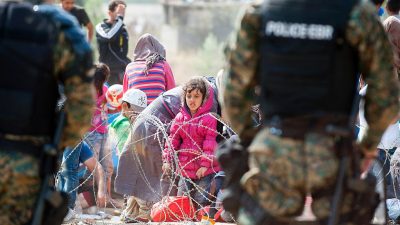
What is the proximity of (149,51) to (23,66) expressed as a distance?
19.5 ft

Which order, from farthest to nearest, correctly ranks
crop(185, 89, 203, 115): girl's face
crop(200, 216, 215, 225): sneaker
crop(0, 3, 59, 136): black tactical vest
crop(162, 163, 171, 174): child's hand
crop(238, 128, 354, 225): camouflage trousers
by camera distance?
crop(185, 89, 203, 115): girl's face
crop(162, 163, 171, 174): child's hand
crop(200, 216, 215, 225): sneaker
crop(0, 3, 59, 136): black tactical vest
crop(238, 128, 354, 225): camouflage trousers

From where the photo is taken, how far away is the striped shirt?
11.1m

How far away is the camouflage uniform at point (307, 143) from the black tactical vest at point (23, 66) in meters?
0.98

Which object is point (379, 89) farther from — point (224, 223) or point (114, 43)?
point (114, 43)

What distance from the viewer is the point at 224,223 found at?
9.23 m

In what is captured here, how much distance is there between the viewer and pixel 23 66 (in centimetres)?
557

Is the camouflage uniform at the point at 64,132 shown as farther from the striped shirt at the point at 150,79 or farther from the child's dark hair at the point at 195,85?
the striped shirt at the point at 150,79

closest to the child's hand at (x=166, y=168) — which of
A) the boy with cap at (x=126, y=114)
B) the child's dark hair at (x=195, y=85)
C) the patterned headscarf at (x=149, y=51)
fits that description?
the child's dark hair at (x=195, y=85)

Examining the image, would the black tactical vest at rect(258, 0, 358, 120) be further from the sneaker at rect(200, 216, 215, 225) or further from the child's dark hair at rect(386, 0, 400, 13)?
the child's dark hair at rect(386, 0, 400, 13)

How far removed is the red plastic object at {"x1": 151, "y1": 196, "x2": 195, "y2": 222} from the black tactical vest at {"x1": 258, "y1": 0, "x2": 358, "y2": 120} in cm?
385

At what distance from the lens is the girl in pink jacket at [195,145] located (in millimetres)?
9508

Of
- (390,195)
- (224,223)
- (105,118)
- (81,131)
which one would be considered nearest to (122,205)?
(105,118)

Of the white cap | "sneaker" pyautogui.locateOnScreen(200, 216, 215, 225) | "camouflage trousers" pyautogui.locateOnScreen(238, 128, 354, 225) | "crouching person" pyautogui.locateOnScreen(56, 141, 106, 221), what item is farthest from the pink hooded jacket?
"camouflage trousers" pyautogui.locateOnScreen(238, 128, 354, 225)

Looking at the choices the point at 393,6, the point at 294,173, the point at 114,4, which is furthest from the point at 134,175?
the point at 294,173
